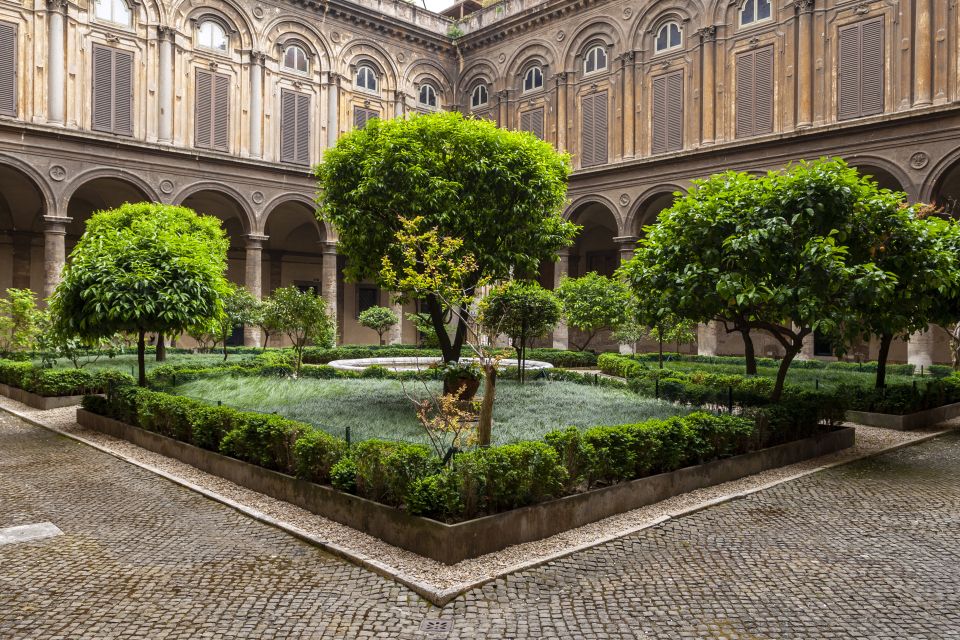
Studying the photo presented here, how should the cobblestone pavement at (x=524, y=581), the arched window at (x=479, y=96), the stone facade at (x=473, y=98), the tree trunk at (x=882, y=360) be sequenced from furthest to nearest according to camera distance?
the arched window at (x=479, y=96)
the stone facade at (x=473, y=98)
the tree trunk at (x=882, y=360)
the cobblestone pavement at (x=524, y=581)

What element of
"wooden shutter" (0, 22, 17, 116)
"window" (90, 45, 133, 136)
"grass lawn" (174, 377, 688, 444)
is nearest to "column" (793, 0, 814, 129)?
"grass lawn" (174, 377, 688, 444)

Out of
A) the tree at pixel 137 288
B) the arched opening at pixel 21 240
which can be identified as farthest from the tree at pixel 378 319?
the tree at pixel 137 288

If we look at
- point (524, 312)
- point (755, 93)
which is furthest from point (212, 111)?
point (755, 93)

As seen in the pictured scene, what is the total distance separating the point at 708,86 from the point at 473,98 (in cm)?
1143

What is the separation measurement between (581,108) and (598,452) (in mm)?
23228

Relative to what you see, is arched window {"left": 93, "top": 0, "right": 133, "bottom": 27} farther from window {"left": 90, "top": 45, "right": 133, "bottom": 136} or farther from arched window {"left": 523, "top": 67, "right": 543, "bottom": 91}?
arched window {"left": 523, "top": 67, "right": 543, "bottom": 91}

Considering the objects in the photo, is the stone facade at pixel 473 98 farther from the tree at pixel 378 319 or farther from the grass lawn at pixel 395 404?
the grass lawn at pixel 395 404

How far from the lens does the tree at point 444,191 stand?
36.2 ft

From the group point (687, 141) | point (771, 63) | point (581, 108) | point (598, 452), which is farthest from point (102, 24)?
point (598, 452)

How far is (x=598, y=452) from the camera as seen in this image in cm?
650

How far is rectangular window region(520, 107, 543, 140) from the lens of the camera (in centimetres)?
2853

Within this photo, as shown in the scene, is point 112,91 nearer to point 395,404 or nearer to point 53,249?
point 53,249

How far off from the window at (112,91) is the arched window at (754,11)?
21.3 meters

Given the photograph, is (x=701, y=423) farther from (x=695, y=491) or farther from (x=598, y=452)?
(x=598, y=452)
